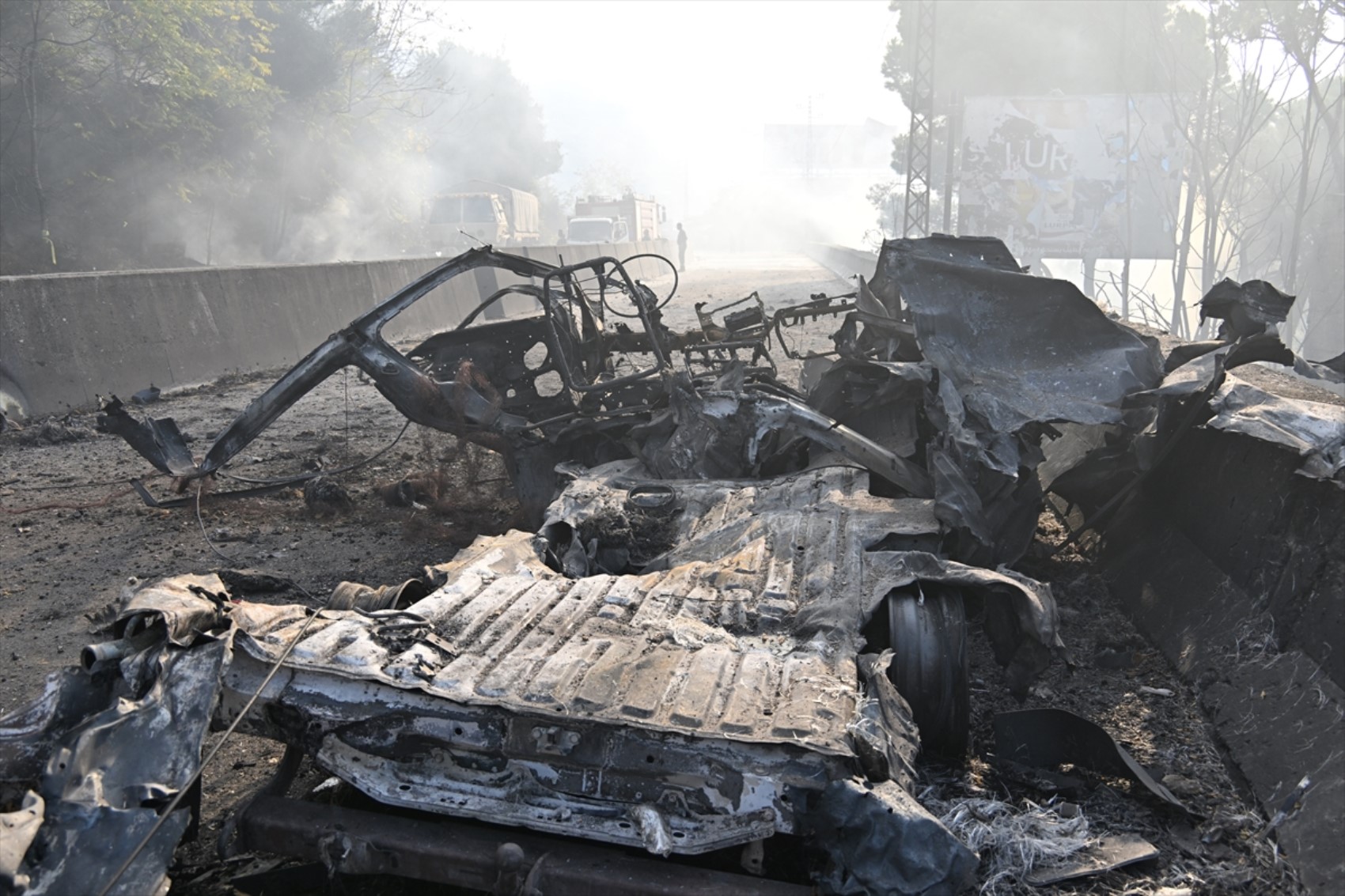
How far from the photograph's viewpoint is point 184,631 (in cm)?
252

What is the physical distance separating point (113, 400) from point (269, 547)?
1.23 m

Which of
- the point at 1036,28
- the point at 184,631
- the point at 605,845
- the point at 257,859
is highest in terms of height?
the point at 1036,28

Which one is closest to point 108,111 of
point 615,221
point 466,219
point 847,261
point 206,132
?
point 206,132

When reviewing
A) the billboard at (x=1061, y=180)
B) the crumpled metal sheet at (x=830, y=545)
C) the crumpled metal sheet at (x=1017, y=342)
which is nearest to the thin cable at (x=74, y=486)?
A: the crumpled metal sheet at (x=830, y=545)

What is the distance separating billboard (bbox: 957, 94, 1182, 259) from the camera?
2928 centimetres

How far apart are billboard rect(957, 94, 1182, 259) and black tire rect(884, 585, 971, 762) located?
28.7m

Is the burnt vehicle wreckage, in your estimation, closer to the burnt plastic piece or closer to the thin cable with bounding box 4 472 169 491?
the burnt plastic piece

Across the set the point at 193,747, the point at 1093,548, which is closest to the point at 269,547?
the point at 193,747

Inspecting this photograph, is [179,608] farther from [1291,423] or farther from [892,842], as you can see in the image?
[1291,423]

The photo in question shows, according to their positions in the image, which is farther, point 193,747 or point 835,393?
point 835,393

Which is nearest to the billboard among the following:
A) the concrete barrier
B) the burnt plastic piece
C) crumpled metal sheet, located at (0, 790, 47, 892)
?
the concrete barrier

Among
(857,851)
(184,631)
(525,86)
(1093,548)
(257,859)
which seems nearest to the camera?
(857,851)

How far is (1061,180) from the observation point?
29.9 meters

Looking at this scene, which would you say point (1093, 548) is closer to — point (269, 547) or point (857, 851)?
point (857, 851)
